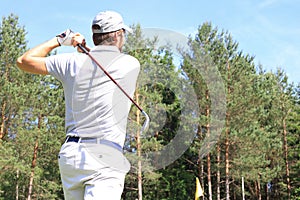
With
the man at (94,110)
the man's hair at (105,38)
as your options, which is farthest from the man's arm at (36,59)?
the man's hair at (105,38)

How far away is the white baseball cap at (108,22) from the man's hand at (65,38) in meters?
0.13

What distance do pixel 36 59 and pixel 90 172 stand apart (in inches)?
24.0

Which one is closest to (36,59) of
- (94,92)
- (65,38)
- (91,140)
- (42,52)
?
(42,52)

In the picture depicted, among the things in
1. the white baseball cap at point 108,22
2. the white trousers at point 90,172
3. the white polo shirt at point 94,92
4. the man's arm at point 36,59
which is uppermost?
the white baseball cap at point 108,22

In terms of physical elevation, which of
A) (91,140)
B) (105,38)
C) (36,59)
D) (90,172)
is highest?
(105,38)

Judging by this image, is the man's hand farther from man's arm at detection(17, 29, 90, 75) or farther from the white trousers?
the white trousers

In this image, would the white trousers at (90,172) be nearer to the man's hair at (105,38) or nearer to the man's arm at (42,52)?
the man's arm at (42,52)

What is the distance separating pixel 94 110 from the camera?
7.38 ft

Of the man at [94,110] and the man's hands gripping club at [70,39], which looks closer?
the man at [94,110]

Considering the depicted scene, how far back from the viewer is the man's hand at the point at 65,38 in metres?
2.37

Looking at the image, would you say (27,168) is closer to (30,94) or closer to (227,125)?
(30,94)

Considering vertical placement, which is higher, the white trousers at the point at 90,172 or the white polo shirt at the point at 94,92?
the white polo shirt at the point at 94,92

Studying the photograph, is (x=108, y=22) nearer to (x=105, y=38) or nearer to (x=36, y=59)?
(x=105, y=38)

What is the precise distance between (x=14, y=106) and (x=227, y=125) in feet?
32.7
